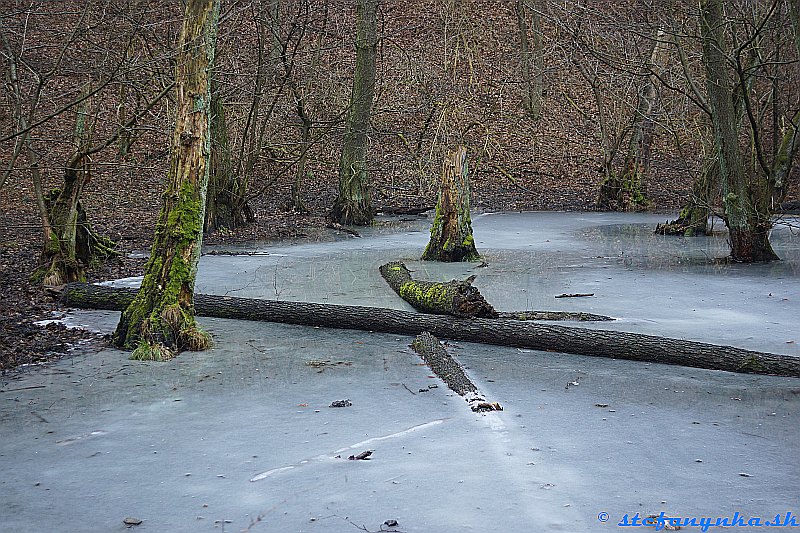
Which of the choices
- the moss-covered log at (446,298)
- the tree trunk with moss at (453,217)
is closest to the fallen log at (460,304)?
the moss-covered log at (446,298)

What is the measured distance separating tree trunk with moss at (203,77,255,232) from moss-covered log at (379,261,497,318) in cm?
668

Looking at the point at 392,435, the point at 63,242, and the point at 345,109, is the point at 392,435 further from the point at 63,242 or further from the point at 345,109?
the point at 345,109

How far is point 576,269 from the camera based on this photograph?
1110 cm

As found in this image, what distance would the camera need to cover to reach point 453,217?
1169 cm

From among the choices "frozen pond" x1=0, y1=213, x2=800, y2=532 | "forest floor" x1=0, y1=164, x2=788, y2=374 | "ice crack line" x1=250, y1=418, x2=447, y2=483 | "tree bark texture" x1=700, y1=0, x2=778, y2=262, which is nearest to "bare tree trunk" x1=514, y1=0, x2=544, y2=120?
"forest floor" x1=0, y1=164, x2=788, y2=374

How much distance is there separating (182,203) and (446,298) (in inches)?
92.5

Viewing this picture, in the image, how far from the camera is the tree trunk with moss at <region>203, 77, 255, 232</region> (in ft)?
48.5

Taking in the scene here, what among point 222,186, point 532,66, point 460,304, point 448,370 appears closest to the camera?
point 448,370

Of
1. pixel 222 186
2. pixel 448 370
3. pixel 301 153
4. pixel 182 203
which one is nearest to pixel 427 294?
pixel 448 370

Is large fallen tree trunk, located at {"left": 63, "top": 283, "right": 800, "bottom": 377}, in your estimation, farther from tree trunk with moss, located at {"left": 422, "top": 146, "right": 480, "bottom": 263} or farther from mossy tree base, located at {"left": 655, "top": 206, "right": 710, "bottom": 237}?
mossy tree base, located at {"left": 655, "top": 206, "right": 710, "bottom": 237}

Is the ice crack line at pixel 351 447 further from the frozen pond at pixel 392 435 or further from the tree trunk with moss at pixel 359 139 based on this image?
the tree trunk with moss at pixel 359 139

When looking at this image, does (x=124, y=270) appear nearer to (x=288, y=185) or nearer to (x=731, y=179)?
Result: (x=731, y=179)

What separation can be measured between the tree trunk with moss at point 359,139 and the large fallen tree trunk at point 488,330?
27.0 feet

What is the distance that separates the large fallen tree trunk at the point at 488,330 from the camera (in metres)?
6.34
